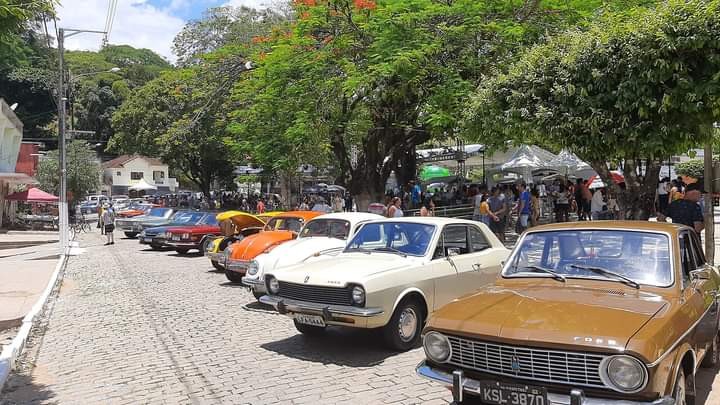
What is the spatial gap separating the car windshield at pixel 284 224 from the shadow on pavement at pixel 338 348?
4.83 meters

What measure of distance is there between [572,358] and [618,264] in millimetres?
1504

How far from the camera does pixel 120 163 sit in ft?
263

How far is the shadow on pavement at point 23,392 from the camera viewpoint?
5.75 metres

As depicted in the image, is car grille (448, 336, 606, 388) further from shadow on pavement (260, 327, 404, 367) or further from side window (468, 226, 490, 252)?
side window (468, 226, 490, 252)

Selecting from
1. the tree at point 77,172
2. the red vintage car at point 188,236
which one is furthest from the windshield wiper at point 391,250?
the tree at point 77,172

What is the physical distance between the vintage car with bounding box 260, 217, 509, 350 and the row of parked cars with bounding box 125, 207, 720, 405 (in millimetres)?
17

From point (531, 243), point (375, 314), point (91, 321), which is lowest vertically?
point (91, 321)

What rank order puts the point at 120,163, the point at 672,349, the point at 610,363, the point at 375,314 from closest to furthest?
the point at 610,363 < the point at 672,349 < the point at 375,314 < the point at 120,163

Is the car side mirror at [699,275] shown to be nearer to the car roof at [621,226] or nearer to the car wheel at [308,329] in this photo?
the car roof at [621,226]

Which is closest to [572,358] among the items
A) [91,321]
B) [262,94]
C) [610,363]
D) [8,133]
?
[610,363]

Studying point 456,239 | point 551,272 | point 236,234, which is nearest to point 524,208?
point 236,234

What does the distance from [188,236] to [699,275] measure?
49.5 ft

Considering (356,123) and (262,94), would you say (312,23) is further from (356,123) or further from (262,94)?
(356,123)

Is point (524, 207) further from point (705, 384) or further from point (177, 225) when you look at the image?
point (705, 384)
